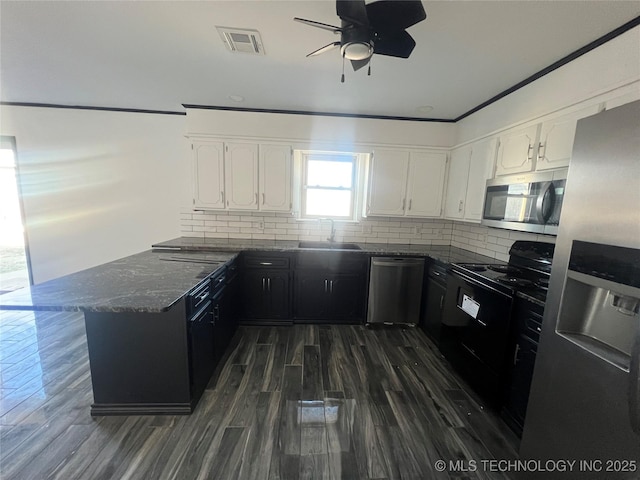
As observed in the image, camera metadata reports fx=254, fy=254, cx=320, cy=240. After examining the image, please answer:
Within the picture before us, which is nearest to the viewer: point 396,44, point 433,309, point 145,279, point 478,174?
point 396,44

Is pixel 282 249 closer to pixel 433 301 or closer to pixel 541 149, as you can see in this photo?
pixel 433 301

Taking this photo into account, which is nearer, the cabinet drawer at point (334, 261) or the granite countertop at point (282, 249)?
the granite countertop at point (282, 249)

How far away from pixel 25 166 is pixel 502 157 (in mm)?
5714

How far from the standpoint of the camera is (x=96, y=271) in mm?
1899

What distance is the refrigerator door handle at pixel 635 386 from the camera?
2.83ft

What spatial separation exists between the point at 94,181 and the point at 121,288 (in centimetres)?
285

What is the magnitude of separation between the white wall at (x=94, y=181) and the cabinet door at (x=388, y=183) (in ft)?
8.37

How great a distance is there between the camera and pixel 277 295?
10.0 ft

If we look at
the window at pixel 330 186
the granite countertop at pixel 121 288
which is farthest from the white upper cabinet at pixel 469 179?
the granite countertop at pixel 121 288

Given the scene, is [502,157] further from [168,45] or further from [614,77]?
[168,45]

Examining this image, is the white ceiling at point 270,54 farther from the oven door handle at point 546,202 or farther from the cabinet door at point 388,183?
the oven door handle at point 546,202

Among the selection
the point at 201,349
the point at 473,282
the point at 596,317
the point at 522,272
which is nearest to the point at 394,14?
the point at 596,317

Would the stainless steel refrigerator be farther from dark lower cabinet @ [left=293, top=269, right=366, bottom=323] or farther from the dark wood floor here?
dark lower cabinet @ [left=293, top=269, right=366, bottom=323]

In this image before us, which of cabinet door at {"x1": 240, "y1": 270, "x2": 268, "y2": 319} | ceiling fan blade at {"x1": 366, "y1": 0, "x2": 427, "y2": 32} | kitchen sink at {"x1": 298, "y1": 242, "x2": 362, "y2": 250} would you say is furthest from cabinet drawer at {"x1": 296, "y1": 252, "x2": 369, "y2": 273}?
ceiling fan blade at {"x1": 366, "y1": 0, "x2": 427, "y2": 32}
